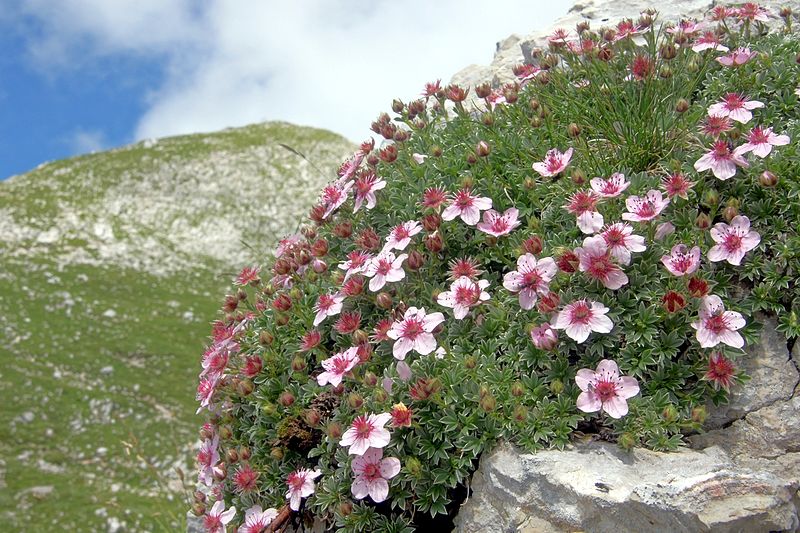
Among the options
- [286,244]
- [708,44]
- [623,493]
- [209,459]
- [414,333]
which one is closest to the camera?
[623,493]

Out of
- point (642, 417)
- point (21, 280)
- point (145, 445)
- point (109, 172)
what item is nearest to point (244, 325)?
point (642, 417)

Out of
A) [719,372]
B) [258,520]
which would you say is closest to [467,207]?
[719,372]

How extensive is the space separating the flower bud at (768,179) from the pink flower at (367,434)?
2.76m

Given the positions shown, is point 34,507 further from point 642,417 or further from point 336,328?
point 642,417

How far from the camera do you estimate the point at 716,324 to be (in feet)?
12.5

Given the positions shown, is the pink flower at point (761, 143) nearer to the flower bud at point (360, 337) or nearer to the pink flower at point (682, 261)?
the pink flower at point (682, 261)

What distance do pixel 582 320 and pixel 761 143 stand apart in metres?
1.76

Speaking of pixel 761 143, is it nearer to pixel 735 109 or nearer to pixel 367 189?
pixel 735 109

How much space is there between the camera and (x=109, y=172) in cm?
4719

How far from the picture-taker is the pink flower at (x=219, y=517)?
4.58 meters

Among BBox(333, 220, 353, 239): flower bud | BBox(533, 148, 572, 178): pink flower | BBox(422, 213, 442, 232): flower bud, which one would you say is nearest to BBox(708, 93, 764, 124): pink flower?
BBox(533, 148, 572, 178): pink flower

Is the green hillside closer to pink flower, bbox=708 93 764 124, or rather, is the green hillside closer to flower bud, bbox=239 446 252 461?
flower bud, bbox=239 446 252 461

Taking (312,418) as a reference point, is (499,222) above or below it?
above

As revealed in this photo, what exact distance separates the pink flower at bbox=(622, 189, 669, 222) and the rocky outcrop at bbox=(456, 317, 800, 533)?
38.6 inches
